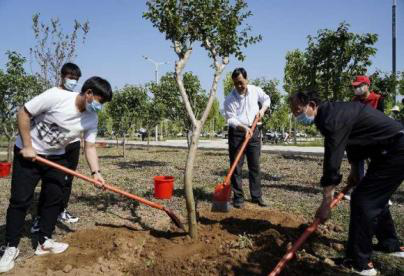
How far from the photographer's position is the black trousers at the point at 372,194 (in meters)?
3.12

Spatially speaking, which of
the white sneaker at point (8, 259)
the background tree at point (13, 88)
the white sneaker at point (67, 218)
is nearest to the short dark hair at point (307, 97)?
the white sneaker at point (8, 259)

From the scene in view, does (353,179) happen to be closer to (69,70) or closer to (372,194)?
(372,194)

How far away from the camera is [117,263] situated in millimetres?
3545

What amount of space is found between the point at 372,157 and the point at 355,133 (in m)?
0.36

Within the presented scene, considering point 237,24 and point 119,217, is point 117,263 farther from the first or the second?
point 237,24

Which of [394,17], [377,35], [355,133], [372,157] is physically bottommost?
[372,157]

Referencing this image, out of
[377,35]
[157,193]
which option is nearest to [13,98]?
[157,193]

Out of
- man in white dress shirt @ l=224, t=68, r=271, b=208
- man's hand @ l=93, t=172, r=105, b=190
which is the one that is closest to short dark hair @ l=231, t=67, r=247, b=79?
man in white dress shirt @ l=224, t=68, r=271, b=208

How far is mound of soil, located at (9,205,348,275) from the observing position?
3305mm

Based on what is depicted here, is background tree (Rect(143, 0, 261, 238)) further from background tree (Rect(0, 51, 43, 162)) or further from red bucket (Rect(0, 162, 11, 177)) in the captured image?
background tree (Rect(0, 51, 43, 162))

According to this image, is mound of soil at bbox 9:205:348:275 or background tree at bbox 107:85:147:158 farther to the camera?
background tree at bbox 107:85:147:158

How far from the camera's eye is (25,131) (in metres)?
3.28

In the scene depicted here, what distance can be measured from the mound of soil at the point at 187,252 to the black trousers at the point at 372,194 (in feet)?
1.15

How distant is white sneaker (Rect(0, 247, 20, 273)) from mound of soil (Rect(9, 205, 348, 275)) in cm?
8
